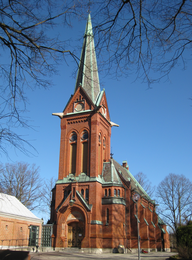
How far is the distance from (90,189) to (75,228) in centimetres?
477

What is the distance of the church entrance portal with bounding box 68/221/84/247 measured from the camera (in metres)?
30.3

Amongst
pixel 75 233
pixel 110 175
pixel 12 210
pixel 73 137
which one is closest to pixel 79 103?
pixel 73 137

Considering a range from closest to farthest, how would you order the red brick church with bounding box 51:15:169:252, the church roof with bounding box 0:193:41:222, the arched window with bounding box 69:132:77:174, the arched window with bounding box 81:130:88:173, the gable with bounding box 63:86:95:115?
the church roof with bounding box 0:193:41:222 < the red brick church with bounding box 51:15:169:252 < the arched window with bounding box 81:130:88:173 < the arched window with bounding box 69:132:77:174 < the gable with bounding box 63:86:95:115

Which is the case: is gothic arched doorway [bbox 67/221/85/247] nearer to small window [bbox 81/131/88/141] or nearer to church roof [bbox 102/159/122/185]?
church roof [bbox 102/159/122/185]

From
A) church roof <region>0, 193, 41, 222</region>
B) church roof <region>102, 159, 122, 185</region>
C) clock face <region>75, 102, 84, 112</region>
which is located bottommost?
church roof <region>0, 193, 41, 222</region>

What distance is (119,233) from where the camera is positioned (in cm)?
3092

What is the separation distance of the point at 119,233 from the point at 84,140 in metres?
12.1

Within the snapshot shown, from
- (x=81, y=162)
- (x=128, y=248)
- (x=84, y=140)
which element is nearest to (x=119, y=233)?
(x=128, y=248)

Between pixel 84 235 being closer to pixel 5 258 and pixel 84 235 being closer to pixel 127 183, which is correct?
pixel 127 183

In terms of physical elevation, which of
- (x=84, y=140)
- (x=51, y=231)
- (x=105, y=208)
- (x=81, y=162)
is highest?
(x=84, y=140)

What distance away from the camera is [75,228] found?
30.9 meters

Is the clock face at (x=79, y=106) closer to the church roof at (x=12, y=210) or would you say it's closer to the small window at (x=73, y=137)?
the small window at (x=73, y=137)

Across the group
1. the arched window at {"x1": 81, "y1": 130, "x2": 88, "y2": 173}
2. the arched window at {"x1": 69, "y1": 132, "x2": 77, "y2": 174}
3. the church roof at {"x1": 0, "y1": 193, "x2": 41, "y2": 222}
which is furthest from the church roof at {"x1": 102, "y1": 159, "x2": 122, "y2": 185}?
the church roof at {"x1": 0, "y1": 193, "x2": 41, "y2": 222}

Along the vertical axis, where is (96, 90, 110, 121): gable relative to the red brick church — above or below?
above
